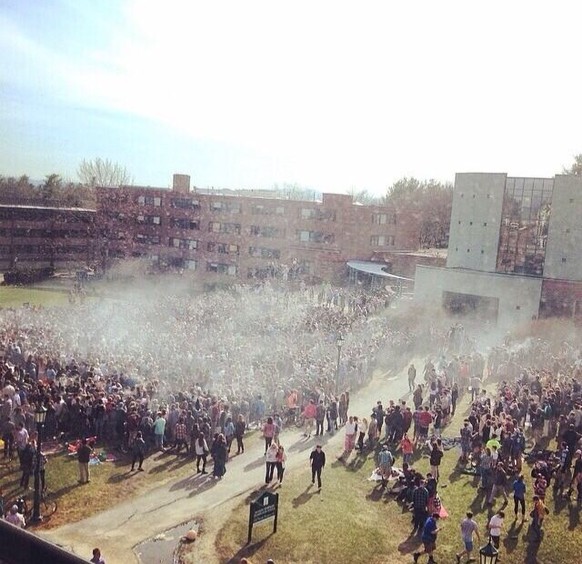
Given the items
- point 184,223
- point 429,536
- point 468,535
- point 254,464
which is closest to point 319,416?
point 254,464

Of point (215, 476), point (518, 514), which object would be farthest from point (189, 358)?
point (518, 514)

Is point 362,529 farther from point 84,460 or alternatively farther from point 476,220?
point 476,220

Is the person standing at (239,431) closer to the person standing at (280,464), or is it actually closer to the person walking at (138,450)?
the person standing at (280,464)

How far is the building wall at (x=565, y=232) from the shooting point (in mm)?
40094

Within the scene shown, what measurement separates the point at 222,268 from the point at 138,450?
146 feet

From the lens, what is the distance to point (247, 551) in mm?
12664

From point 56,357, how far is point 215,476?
10096 millimetres

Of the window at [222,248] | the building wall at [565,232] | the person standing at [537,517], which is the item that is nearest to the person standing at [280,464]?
the person standing at [537,517]

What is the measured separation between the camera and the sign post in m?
12.9

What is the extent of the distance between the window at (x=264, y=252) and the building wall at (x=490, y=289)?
64.2 ft

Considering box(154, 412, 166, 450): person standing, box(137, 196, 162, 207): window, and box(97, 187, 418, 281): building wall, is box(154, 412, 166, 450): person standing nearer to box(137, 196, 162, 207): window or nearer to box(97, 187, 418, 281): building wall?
box(97, 187, 418, 281): building wall

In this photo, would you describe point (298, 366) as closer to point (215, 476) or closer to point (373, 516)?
point (215, 476)

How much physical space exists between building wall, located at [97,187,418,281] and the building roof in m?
2.26

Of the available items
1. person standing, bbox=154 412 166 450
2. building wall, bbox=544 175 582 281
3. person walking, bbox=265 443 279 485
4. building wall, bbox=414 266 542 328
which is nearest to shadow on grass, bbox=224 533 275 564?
person walking, bbox=265 443 279 485
